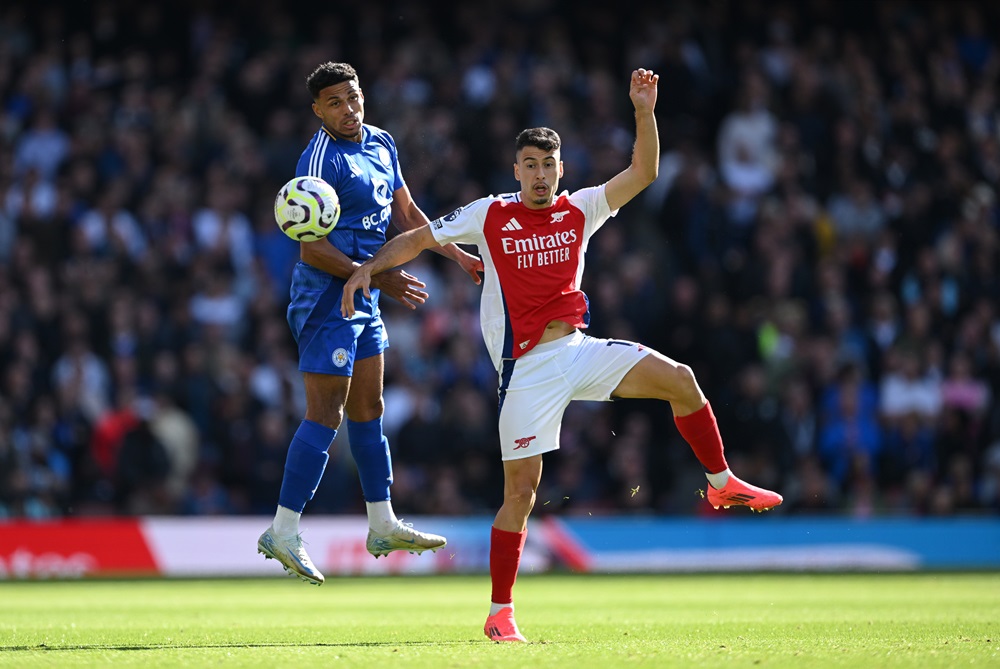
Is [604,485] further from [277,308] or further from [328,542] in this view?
[277,308]

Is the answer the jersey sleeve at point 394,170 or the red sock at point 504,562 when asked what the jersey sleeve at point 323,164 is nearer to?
the jersey sleeve at point 394,170

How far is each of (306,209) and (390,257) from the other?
551mm

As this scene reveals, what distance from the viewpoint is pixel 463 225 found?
822 centimetres

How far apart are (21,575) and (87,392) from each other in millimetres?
2171

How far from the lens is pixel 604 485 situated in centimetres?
1627

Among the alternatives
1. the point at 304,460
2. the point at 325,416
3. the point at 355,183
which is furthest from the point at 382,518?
the point at 355,183

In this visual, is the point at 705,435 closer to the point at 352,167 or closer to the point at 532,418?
the point at 532,418

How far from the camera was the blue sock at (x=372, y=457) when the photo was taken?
9.08 m

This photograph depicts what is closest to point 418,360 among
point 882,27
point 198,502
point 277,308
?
point 277,308

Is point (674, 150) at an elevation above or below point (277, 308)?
above

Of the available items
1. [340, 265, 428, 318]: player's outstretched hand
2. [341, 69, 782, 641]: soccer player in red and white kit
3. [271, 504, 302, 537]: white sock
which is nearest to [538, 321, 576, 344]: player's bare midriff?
[341, 69, 782, 641]: soccer player in red and white kit

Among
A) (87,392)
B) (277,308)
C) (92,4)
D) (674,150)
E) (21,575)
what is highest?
(92,4)

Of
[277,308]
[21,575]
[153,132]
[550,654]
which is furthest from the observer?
[153,132]

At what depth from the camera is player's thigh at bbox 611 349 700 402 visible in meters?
8.12
